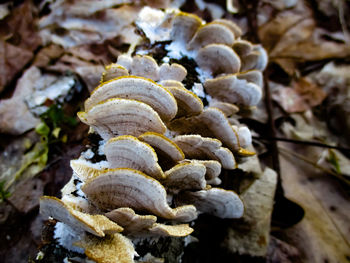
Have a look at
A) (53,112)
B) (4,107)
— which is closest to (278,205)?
(53,112)

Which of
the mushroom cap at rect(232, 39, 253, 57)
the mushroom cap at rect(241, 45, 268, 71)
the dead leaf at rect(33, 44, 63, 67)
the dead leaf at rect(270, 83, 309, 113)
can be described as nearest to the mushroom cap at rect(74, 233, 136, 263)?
the mushroom cap at rect(232, 39, 253, 57)

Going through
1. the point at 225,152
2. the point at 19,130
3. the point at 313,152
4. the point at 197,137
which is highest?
the point at 197,137

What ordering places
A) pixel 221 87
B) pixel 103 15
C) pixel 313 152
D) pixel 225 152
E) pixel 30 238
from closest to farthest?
pixel 225 152 < pixel 221 87 < pixel 30 238 < pixel 313 152 < pixel 103 15

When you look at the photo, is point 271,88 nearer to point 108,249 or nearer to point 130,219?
point 130,219

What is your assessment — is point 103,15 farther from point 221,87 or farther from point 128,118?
point 128,118

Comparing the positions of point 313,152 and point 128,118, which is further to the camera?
point 313,152

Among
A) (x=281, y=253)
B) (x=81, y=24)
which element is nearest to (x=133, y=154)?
(x=281, y=253)

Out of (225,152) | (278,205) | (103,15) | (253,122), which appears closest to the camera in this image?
(225,152)
